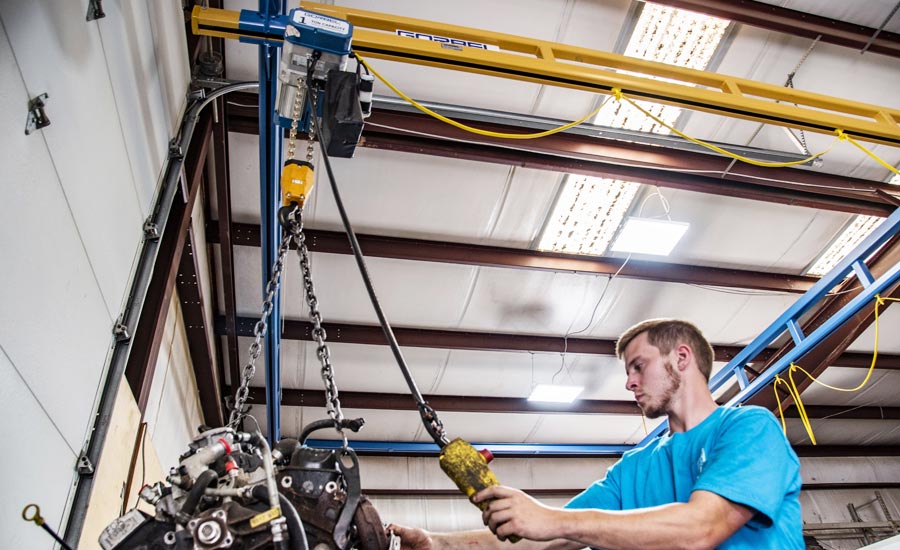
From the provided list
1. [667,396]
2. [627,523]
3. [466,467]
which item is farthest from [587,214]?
[466,467]

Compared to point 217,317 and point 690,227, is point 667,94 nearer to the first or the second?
point 690,227

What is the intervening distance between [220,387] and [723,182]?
576 cm

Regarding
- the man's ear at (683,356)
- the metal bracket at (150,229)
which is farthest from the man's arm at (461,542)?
the metal bracket at (150,229)

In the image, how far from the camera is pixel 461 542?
2109 millimetres

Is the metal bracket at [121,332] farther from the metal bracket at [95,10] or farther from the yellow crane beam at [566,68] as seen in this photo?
the yellow crane beam at [566,68]

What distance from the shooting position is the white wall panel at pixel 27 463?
4.80ft

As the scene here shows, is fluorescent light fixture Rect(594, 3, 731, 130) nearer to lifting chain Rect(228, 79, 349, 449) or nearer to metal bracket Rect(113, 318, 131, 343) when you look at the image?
lifting chain Rect(228, 79, 349, 449)

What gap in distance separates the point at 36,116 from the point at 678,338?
2.31 meters

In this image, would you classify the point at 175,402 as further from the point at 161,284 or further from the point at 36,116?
the point at 36,116

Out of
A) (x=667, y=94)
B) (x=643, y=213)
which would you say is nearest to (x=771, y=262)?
(x=643, y=213)

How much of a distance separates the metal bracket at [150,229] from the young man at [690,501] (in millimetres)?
1960

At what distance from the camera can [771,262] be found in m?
5.84

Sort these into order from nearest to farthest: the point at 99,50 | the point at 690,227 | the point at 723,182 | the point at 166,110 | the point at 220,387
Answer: the point at 99,50 → the point at 166,110 → the point at 723,182 → the point at 690,227 → the point at 220,387

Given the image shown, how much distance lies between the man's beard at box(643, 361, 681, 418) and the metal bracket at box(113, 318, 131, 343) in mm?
2289
